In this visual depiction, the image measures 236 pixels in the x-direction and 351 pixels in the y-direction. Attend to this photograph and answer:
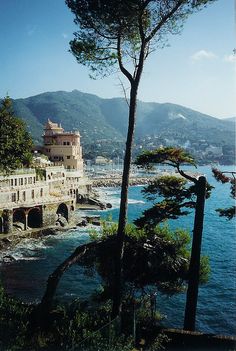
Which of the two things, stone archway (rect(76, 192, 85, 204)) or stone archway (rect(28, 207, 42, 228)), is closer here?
stone archway (rect(28, 207, 42, 228))

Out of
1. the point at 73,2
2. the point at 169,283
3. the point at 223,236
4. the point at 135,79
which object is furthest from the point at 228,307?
the point at 223,236

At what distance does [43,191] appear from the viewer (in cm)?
6431

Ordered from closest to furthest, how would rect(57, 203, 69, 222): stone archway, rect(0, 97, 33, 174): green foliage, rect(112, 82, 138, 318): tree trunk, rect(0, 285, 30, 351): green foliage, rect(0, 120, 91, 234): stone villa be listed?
rect(0, 285, 30, 351): green foliage → rect(112, 82, 138, 318): tree trunk → rect(0, 97, 33, 174): green foliage → rect(0, 120, 91, 234): stone villa → rect(57, 203, 69, 222): stone archway

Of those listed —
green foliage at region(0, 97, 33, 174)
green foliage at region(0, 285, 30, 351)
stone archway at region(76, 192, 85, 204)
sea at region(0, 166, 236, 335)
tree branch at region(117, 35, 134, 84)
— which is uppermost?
tree branch at region(117, 35, 134, 84)

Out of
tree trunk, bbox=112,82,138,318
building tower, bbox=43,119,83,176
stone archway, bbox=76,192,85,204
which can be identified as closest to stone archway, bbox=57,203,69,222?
building tower, bbox=43,119,83,176

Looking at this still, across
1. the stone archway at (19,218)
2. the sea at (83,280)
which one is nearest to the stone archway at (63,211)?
the sea at (83,280)

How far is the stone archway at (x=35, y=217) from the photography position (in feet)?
188

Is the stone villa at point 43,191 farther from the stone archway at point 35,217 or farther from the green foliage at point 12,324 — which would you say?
the green foliage at point 12,324

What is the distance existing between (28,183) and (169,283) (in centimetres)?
4207

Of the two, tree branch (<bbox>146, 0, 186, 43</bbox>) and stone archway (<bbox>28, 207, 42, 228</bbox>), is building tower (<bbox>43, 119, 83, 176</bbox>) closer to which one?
stone archway (<bbox>28, 207, 42, 228</bbox>)

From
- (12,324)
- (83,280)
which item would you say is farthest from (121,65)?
(83,280)

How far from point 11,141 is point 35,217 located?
2603 centimetres

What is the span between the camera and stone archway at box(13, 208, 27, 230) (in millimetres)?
53781

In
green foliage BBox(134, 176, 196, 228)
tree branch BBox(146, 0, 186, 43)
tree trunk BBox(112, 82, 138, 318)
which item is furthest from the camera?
green foliage BBox(134, 176, 196, 228)
